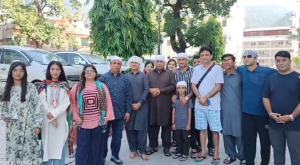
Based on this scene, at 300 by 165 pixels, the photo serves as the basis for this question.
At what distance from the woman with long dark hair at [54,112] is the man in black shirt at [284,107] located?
2.73 m

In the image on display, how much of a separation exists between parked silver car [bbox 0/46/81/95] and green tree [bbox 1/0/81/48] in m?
11.1

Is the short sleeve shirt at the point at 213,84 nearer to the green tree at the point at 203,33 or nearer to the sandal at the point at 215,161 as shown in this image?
the sandal at the point at 215,161

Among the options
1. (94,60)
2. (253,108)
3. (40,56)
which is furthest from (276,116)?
(94,60)

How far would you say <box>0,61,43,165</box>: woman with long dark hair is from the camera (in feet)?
11.4

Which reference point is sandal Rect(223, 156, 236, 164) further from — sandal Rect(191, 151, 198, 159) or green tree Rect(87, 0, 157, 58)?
green tree Rect(87, 0, 157, 58)

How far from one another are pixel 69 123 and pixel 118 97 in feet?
2.97

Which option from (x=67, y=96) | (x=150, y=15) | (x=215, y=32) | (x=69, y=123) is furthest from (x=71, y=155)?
(x=215, y=32)

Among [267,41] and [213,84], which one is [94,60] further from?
[267,41]

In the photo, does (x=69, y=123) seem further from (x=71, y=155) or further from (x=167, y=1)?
(x=167, y=1)

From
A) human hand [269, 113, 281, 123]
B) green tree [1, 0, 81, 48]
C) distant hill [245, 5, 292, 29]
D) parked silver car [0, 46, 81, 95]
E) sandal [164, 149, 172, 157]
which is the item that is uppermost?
distant hill [245, 5, 292, 29]

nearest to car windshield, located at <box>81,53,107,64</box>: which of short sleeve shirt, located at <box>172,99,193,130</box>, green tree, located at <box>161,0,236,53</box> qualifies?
green tree, located at <box>161,0,236,53</box>

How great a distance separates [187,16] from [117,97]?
994cm

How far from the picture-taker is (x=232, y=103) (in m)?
4.48

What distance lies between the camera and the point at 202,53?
15.1 feet
